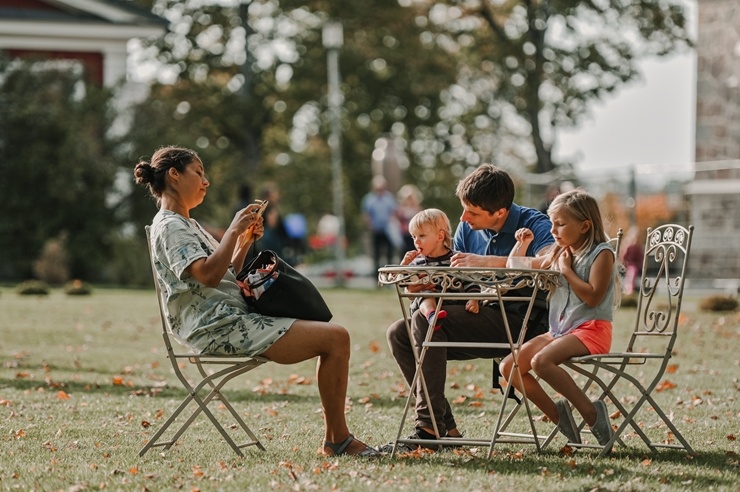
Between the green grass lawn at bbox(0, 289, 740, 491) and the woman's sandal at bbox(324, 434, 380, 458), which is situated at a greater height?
the woman's sandal at bbox(324, 434, 380, 458)

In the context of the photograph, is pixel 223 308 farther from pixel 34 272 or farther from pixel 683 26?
pixel 683 26

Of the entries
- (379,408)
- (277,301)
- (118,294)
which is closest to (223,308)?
(277,301)

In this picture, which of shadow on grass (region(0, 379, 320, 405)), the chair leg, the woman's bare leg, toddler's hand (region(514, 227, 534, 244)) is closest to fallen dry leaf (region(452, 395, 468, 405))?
shadow on grass (region(0, 379, 320, 405))

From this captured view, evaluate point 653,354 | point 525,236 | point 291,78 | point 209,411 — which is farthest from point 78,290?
point 291,78

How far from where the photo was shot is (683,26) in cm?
3531

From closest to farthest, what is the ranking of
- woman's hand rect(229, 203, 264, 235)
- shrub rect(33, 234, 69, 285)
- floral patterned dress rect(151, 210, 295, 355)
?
woman's hand rect(229, 203, 264, 235), floral patterned dress rect(151, 210, 295, 355), shrub rect(33, 234, 69, 285)

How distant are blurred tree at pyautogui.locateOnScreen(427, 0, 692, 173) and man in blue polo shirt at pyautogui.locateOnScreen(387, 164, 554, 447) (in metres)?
30.2

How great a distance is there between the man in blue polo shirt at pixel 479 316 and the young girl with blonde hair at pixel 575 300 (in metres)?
0.22

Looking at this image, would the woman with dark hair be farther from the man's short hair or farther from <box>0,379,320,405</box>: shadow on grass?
<box>0,379,320,405</box>: shadow on grass

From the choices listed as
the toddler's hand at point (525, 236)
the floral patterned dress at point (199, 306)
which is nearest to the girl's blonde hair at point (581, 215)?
the toddler's hand at point (525, 236)

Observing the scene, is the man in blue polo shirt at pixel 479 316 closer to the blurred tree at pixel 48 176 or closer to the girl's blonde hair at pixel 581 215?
the girl's blonde hair at pixel 581 215

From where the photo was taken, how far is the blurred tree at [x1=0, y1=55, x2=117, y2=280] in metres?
26.0

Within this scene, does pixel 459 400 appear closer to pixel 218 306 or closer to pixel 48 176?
pixel 218 306

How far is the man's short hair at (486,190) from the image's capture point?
21.3 ft
